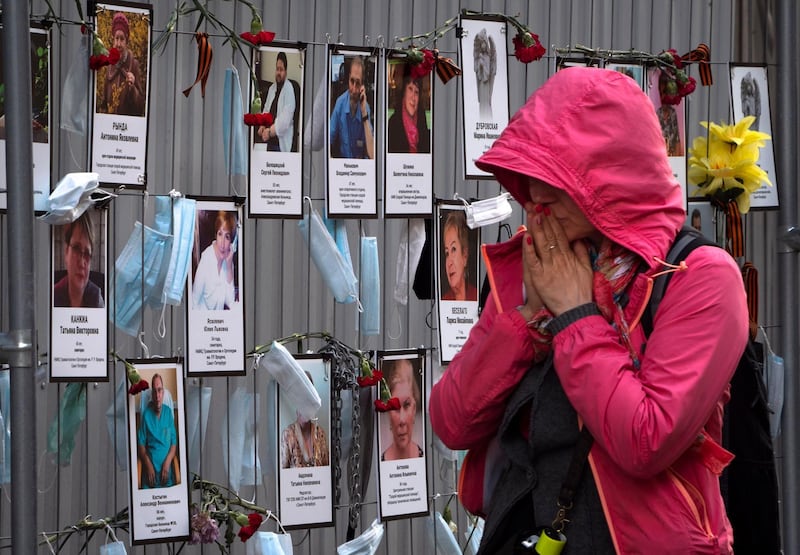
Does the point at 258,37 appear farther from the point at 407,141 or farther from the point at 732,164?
the point at 732,164

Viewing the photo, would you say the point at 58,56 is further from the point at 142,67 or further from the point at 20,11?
the point at 20,11

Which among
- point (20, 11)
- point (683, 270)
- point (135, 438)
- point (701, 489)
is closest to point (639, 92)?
point (683, 270)

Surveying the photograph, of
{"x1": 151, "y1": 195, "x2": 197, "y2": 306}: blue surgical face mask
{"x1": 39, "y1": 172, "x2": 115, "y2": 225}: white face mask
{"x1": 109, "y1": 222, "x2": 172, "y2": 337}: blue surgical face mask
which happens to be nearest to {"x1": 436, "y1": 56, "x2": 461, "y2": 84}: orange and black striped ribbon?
{"x1": 151, "y1": 195, "x2": 197, "y2": 306}: blue surgical face mask

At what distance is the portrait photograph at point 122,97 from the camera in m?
2.74

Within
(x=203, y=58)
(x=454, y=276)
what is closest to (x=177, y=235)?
(x=203, y=58)

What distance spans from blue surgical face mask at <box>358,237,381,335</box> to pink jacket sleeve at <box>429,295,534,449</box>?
4.24 ft

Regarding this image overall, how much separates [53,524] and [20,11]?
5.67 ft

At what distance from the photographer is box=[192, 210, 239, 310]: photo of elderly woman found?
2.89m

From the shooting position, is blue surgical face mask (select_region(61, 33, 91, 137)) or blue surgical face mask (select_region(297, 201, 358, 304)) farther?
blue surgical face mask (select_region(297, 201, 358, 304))

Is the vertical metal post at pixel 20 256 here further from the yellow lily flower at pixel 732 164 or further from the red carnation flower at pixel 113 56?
the yellow lily flower at pixel 732 164

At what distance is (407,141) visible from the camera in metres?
3.10

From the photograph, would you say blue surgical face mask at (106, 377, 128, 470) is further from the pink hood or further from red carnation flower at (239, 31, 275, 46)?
the pink hood

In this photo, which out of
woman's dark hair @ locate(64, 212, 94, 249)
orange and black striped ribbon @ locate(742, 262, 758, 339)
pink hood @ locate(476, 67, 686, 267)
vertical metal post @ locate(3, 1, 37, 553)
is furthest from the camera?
orange and black striped ribbon @ locate(742, 262, 758, 339)

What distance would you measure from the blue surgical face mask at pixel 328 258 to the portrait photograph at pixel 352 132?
73 mm
